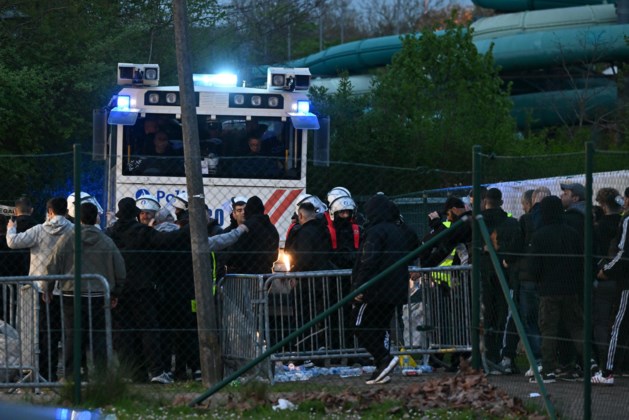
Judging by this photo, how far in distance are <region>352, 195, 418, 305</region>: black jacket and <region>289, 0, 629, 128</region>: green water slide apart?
91.5 ft

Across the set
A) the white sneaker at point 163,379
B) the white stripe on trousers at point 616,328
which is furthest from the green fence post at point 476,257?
the white sneaker at point 163,379

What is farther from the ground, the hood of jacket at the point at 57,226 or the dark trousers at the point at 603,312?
the hood of jacket at the point at 57,226

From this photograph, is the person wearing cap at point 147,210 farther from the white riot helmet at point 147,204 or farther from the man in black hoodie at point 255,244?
the man in black hoodie at point 255,244

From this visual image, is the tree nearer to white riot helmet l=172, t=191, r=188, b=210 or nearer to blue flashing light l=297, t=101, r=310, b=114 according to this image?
blue flashing light l=297, t=101, r=310, b=114

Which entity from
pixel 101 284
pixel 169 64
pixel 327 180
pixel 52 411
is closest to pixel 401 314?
pixel 101 284

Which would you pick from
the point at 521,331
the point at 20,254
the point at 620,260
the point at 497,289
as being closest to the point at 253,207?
the point at 20,254

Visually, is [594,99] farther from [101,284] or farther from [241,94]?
[101,284]

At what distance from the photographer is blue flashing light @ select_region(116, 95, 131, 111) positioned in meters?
16.2

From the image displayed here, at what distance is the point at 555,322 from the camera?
38.1 ft

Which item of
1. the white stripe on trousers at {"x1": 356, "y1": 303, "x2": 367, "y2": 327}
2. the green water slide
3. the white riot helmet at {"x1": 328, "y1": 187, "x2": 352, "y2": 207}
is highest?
the green water slide

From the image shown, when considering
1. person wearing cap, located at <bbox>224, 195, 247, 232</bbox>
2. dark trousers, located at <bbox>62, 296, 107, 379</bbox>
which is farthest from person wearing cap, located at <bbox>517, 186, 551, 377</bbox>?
dark trousers, located at <bbox>62, 296, 107, 379</bbox>

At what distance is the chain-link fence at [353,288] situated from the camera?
1164cm

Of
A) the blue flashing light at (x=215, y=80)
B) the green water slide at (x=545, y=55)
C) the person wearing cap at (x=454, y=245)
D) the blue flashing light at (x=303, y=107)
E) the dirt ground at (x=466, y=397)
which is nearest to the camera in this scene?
the dirt ground at (x=466, y=397)

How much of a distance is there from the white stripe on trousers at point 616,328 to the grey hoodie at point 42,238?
5.04m
